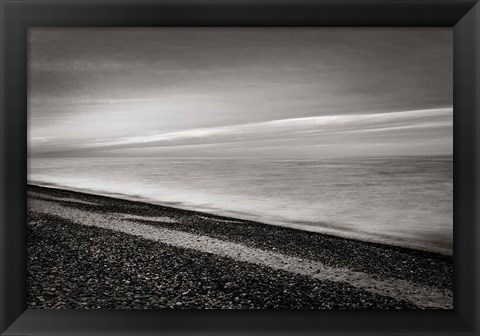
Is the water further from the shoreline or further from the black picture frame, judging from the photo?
the black picture frame

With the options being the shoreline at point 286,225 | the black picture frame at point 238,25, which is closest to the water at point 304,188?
the shoreline at point 286,225

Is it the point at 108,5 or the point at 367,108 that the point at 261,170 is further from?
the point at 108,5

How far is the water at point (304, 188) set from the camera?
1984mm

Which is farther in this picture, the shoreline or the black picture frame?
the shoreline

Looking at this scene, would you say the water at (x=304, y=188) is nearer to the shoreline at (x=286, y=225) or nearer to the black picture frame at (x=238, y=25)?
the shoreline at (x=286, y=225)

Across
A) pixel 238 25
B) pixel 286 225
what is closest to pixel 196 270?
pixel 286 225

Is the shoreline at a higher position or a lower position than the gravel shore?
higher

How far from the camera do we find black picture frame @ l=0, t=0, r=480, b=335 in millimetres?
1844

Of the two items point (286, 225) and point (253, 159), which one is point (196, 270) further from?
point (253, 159)

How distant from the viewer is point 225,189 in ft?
7.04

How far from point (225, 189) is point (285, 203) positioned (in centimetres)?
37

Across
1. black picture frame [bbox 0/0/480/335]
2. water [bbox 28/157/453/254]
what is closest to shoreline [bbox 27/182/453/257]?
→ water [bbox 28/157/453/254]
